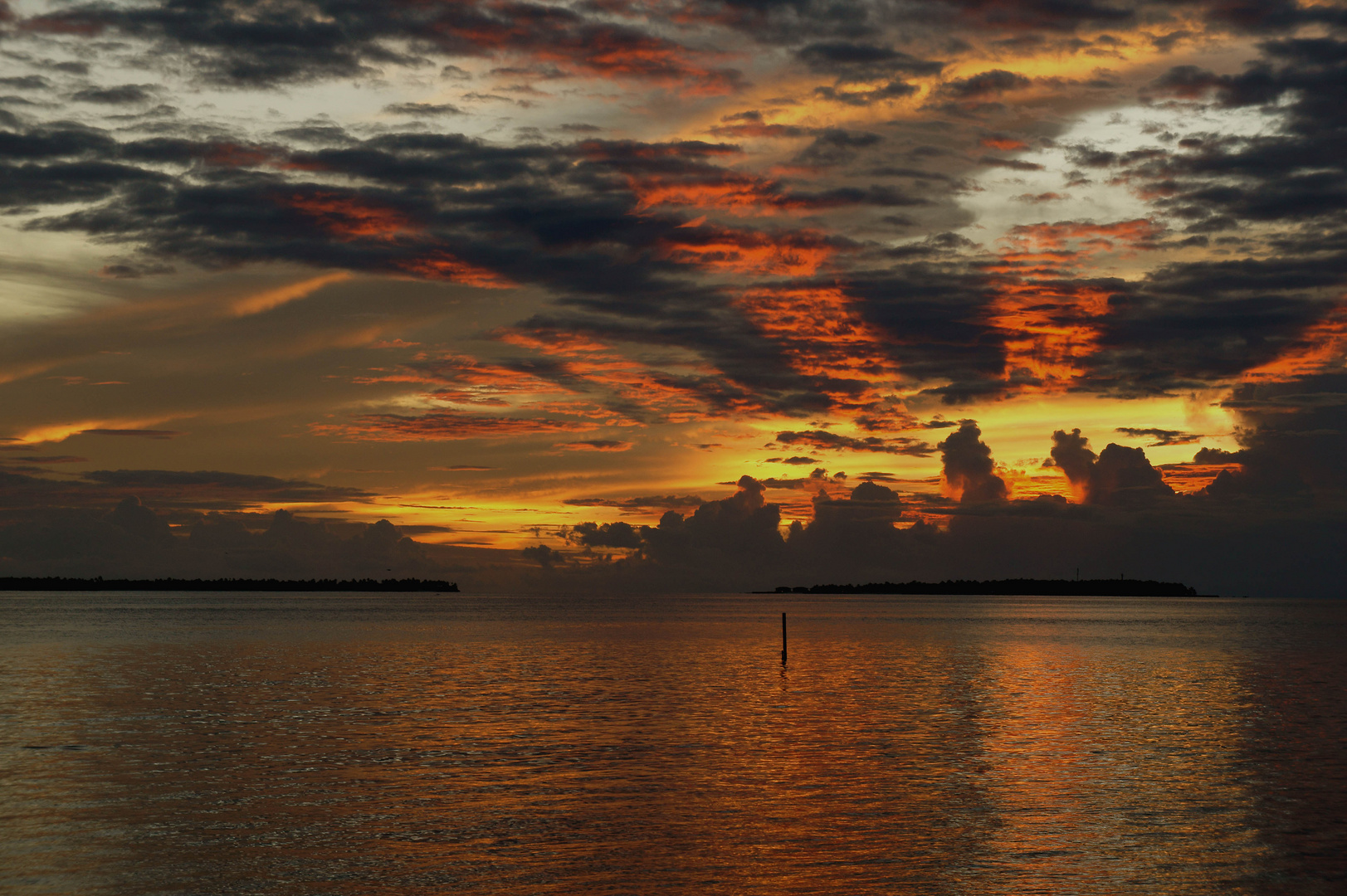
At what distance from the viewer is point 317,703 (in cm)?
5888

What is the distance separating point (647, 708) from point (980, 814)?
2751cm

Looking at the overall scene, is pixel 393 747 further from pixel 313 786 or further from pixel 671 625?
pixel 671 625

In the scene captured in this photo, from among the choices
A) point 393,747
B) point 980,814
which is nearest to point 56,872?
point 393,747

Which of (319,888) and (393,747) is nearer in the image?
(319,888)

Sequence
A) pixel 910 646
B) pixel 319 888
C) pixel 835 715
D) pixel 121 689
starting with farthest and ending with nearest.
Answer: pixel 910 646 < pixel 121 689 < pixel 835 715 < pixel 319 888

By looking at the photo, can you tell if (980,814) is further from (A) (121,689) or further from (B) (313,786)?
(A) (121,689)

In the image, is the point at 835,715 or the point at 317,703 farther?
the point at 317,703

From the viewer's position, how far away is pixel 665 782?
119 feet

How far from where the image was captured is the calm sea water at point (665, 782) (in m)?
25.4

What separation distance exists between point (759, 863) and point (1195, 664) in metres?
81.4

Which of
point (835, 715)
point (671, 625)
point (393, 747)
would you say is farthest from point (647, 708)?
point (671, 625)

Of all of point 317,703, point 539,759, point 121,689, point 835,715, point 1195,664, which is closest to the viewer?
point 539,759

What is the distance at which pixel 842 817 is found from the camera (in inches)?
1217

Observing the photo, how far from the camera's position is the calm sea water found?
25.4 m
